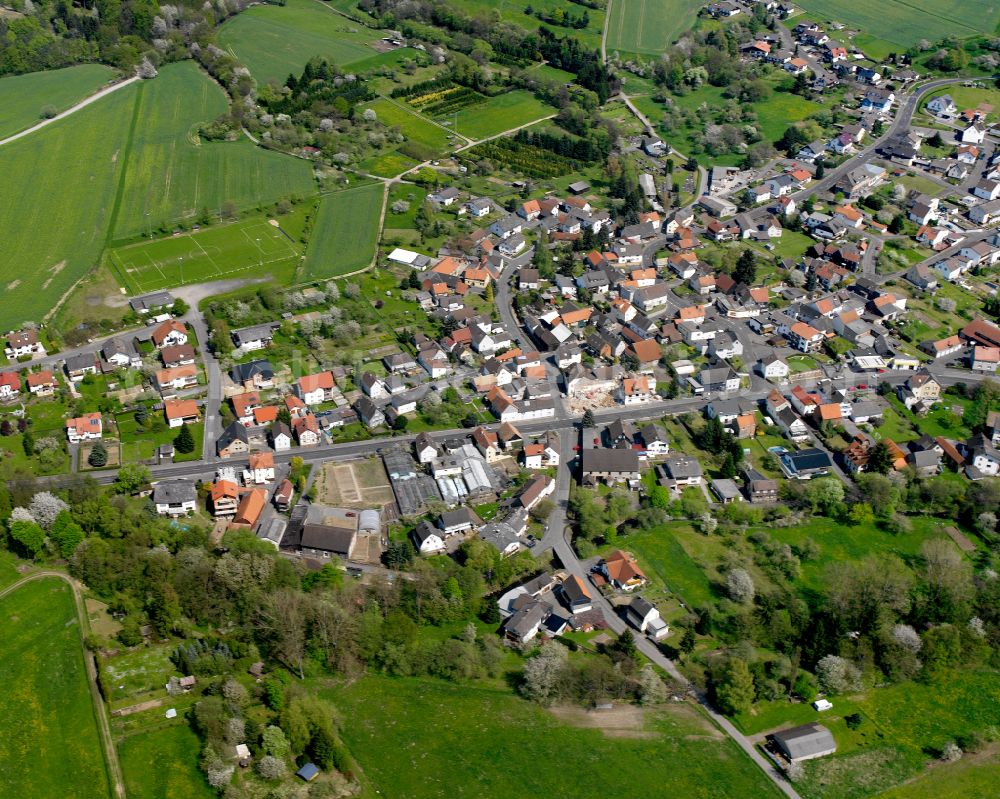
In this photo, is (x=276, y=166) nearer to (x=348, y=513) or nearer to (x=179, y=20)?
(x=179, y=20)

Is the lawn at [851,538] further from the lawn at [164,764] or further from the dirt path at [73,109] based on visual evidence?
the dirt path at [73,109]

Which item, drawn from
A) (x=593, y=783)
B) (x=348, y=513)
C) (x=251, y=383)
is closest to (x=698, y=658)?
(x=593, y=783)

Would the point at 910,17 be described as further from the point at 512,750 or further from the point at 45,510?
the point at 45,510

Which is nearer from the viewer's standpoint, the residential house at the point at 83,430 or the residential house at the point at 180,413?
the residential house at the point at 83,430

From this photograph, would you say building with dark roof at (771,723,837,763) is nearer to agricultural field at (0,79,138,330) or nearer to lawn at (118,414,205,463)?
lawn at (118,414,205,463)

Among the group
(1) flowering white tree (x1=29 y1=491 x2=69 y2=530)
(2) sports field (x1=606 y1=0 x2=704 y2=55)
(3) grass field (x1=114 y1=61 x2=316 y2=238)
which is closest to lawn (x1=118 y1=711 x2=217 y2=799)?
(1) flowering white tree (x1=29 y1=491 x2=69 y2=530)

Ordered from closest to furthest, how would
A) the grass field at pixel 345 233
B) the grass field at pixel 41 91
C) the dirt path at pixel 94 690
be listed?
the dirt path at pixel 94 690
the grass field at pixel 345 233
the grass field at pixel 41 91

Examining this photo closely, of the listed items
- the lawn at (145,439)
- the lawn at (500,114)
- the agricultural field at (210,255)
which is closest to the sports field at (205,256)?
the agricultural field at (210,255)
